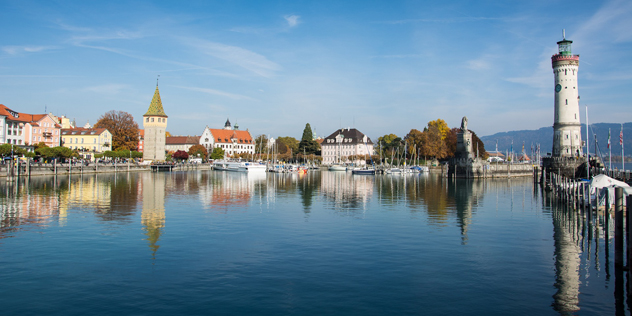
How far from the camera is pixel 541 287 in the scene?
1254 cm

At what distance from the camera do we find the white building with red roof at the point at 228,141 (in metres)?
158

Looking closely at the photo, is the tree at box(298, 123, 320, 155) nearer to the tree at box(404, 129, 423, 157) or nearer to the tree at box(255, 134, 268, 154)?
the tree at box(255, 134, 268, 154)

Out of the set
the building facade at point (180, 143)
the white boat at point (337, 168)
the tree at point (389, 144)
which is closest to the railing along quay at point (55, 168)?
the white boat at point (337, 168)

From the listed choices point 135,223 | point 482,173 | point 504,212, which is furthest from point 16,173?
point 482,173

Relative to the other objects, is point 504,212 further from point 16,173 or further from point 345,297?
point 16,173

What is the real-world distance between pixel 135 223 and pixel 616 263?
20594 millimetres

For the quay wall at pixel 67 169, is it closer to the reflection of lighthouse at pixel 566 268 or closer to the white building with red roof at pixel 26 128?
the white building with red roof at pixel 26 128

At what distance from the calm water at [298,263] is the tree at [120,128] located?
82840 millimetres

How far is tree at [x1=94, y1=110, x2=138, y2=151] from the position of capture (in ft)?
343

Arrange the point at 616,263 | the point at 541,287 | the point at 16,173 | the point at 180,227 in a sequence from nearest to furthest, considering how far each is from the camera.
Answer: the point at 541,287 → the point at 616,263 → the point at 180,227 → the point at 16,173

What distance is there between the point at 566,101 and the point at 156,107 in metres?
90.3

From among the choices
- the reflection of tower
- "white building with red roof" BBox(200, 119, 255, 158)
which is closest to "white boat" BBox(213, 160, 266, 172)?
"white building with red roof" BBox(200, 119, 255, 158)

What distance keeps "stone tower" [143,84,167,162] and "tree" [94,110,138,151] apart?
301 cm

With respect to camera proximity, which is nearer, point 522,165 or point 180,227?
point 180,227
